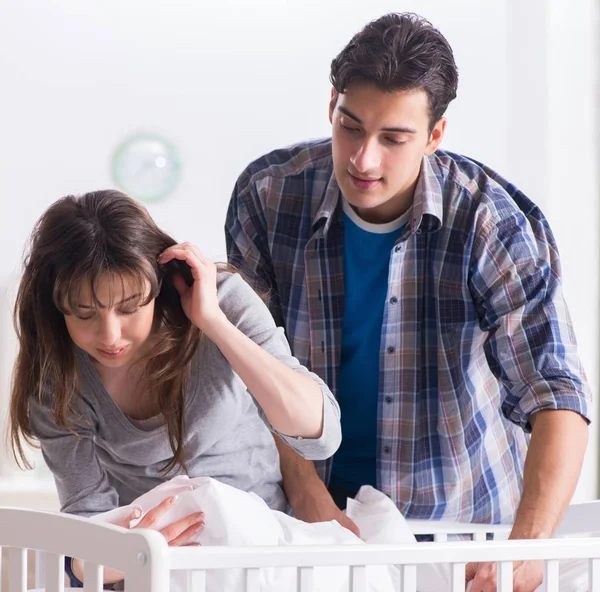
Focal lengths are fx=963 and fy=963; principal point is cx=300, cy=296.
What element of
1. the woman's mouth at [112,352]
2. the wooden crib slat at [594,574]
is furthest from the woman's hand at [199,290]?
the wooden crib slat at [594,574]

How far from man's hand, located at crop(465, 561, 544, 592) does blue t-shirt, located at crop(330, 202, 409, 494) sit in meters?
0.43

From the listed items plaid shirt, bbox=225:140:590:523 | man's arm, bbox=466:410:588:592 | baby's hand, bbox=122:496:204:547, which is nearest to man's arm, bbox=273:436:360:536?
plaid shirt, bbox=225:140:590:523

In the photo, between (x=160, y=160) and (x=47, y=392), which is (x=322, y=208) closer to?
(x=47, y=392)

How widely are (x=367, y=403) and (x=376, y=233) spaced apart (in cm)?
30

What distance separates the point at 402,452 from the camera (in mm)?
1658

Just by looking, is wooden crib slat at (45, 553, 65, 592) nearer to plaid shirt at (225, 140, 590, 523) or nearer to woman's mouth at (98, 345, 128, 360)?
woman's mouth at (98, 345, 128, 360)

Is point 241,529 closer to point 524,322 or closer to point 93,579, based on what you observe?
point 93,579

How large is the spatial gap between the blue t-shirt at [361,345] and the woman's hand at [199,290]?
0.41m

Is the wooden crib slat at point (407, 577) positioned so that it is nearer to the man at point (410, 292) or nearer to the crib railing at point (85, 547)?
the crib railing at point (85, 547)

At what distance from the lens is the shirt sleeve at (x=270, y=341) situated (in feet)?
4.40

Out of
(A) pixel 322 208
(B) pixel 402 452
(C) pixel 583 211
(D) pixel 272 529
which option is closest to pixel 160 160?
(C) pixel 583 211

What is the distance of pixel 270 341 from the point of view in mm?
1383

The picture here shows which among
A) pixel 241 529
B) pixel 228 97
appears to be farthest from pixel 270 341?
pixel 228 97

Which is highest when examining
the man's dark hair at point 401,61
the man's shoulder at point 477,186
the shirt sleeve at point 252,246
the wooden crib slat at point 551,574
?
the man's dark hair at point 401,61
